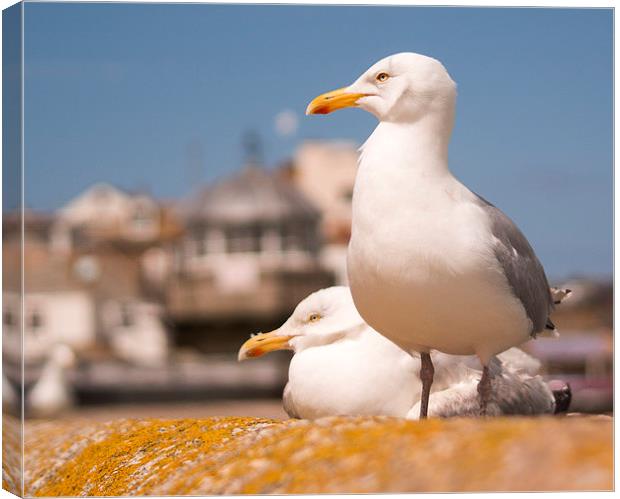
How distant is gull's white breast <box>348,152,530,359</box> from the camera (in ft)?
21.5

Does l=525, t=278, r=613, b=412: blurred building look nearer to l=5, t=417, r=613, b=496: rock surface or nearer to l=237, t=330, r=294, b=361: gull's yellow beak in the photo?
l=5, t=417, r=613, b=496: rock surface

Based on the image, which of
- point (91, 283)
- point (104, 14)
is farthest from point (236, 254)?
point (104, 14)

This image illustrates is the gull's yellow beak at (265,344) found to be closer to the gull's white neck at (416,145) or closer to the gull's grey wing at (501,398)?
the gull's grey wing at (501,398)

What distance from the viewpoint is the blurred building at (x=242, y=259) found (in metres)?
42.5

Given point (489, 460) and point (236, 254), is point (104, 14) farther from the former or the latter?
point (236, 254)

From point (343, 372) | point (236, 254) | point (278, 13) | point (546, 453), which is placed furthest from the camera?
point (236, 254)

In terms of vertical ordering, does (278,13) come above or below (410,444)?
above

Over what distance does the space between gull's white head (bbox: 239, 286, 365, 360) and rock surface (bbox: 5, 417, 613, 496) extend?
17.2 inches

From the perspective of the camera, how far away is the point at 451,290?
21.5ft

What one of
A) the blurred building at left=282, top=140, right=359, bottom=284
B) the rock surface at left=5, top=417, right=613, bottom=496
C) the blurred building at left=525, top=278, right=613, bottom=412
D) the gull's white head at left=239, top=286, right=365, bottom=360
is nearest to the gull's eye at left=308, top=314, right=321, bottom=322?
the gull's white head at left=239, top=286, right=365, bottom=360

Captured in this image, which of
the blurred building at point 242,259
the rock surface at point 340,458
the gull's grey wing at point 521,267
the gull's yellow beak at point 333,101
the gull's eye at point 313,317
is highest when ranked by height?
the gull's yellow beak at point 333,101

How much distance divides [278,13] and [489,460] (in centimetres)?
338

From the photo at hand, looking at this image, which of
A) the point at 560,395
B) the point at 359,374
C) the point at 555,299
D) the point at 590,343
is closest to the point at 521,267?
the point at 555,299

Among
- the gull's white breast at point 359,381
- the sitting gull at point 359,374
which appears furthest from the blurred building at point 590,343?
the gull's white breast at point 359,381
